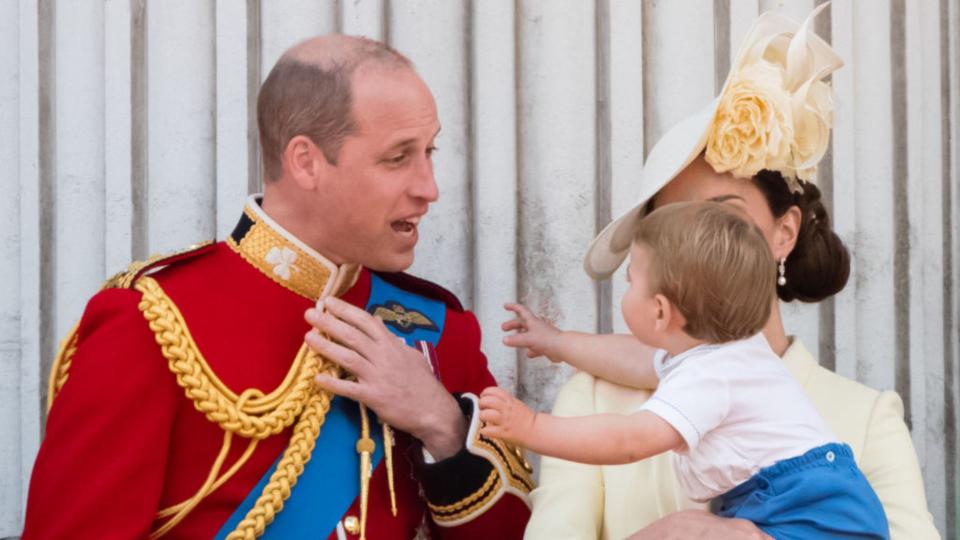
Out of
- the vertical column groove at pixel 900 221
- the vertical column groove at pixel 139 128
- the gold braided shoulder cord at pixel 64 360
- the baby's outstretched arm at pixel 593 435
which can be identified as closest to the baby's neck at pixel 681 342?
the baby's outstretched arm at pixel 593 435

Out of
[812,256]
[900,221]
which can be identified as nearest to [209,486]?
[812,256]

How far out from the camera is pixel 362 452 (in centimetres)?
214

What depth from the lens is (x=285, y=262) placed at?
87.1 inches

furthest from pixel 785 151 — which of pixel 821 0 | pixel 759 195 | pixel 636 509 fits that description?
pixel 821 0

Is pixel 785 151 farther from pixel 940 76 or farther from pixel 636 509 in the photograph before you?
pixel 940 76

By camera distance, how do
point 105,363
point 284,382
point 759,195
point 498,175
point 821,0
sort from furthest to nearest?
point 821,0 < point 498,175 < point 759,195 < point 284,382 < point 105,363

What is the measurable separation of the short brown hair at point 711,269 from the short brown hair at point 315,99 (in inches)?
23.4

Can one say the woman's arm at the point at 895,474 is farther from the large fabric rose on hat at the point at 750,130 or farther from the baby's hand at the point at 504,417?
the baby's hand at the point at 504,417

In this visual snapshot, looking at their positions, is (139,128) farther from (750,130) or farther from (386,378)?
(750,130)

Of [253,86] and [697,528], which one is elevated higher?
[253,86]

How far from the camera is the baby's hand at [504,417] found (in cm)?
180

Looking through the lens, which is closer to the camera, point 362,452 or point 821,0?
point 362,452

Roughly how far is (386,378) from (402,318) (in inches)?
10.3

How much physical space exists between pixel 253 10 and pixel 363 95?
2.60ft
